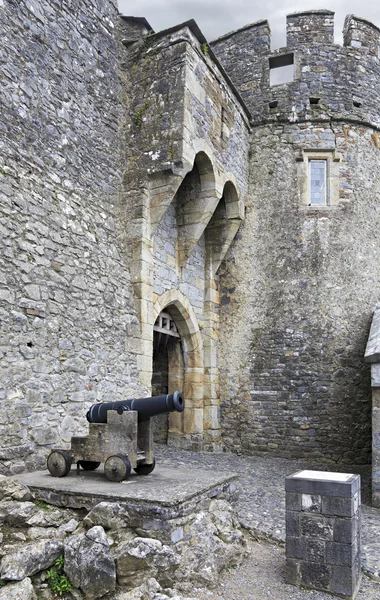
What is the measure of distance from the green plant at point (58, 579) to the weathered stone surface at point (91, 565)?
4cm

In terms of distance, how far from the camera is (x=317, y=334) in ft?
30.5

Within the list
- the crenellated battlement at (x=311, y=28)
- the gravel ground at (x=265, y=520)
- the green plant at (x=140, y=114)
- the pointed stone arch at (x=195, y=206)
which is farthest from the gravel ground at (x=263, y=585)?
the crenellated battlement at (x=311, y=28)

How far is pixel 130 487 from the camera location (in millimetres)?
4270

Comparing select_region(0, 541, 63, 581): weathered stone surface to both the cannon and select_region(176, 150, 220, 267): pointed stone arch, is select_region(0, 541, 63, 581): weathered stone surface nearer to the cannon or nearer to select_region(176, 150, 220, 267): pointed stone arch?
the cannon

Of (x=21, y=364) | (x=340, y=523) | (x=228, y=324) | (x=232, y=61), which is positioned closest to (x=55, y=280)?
A: (x=21, y=364)

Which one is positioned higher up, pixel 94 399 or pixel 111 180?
pixel 111 180

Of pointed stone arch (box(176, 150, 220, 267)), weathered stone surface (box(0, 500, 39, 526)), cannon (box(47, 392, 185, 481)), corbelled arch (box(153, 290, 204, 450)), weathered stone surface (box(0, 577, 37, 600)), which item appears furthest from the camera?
corbelled arch (box(153, 290, 204, 450))

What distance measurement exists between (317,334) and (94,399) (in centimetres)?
450

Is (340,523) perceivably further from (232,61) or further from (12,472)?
(232,61)

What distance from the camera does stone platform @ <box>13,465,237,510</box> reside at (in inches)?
156

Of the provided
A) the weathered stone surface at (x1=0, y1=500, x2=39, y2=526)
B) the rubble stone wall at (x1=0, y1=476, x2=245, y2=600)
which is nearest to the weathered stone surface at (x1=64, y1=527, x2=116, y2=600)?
the rubble stone wall at (x1=0, y1=476, x2=245, y2=600)

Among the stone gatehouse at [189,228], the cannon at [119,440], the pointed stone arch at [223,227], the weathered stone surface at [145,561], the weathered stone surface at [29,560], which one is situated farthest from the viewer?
the pointed stone arch at [223,227]

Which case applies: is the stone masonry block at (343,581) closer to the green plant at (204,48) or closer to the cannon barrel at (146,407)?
the cannon barrel at (146,407)

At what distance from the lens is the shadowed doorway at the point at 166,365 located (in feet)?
29.9
